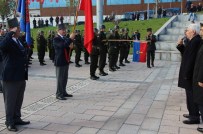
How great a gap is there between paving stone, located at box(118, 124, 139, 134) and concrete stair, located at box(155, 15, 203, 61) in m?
12.9

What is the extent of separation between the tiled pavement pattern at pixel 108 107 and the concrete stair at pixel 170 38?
22.4 ft

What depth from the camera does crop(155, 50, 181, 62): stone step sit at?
1847 cm

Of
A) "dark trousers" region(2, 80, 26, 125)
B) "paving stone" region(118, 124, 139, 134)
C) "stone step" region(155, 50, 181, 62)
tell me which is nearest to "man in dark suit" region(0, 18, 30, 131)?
"dark trousers" region(2, 80, 26, 125)

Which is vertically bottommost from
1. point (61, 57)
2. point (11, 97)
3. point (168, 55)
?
point (168, 55)

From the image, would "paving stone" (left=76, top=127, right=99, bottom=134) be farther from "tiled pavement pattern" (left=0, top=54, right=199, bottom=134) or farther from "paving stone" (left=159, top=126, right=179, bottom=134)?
"paving stone" (left=159, top=126, right=179, bottom=134)

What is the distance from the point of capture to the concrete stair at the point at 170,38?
1870 cm

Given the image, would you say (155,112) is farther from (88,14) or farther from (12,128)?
(88,14)

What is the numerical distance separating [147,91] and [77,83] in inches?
99.4

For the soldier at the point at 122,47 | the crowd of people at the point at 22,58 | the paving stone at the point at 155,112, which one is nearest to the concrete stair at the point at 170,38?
the crowd of people at the point at 22,58

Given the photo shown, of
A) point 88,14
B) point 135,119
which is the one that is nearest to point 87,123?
point 135,119

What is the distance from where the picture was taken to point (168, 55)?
18.7m

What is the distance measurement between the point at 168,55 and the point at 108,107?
11.8 m

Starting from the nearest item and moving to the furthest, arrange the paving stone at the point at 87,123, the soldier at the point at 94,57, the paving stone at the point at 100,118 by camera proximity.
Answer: the paving stone at the point at 87,123 < the paving stone at the point at 100,118 < the soldier at the point at 94,57

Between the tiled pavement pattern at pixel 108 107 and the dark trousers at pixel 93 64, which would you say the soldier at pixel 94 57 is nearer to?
the dark trousers at pixel 93 64
